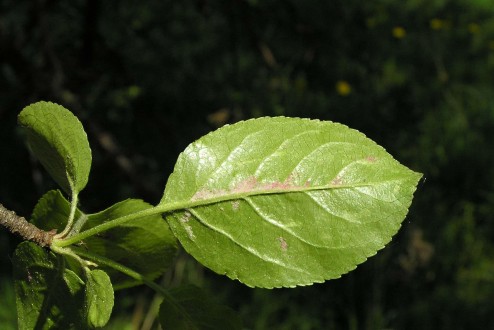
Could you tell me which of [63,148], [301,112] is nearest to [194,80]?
[301,112]

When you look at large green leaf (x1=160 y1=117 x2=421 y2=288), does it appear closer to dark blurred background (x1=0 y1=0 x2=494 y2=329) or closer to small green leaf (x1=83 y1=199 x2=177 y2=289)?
small green leaf (x1=83 y1=199 x2=177 y2=289)

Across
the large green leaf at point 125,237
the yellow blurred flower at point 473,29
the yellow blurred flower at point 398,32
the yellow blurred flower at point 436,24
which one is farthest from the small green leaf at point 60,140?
the yellow blurred flower at point 473,29

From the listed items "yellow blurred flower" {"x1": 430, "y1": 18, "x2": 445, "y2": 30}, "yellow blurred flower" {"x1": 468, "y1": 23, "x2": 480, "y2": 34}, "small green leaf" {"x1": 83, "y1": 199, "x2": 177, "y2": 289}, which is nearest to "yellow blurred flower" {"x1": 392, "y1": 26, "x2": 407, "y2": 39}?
"yellow blurred flower" {"x1": 430, "y1": 18, "x2": 445, "y2": 30}

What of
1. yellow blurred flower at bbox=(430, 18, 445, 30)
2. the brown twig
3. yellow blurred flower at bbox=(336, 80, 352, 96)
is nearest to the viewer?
the brown twig

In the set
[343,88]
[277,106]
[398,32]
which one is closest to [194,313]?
[277,106]

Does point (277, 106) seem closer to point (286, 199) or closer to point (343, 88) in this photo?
point (343, 88)

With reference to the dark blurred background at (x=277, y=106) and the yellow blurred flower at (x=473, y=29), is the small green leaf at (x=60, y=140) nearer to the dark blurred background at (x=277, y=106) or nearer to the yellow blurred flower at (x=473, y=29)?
the dark blurred background at (x=277, y=106)

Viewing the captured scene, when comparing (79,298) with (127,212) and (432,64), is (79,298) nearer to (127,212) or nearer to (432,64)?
(127,212)
